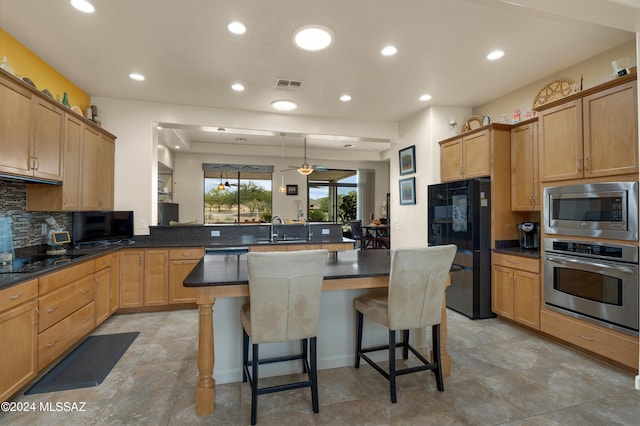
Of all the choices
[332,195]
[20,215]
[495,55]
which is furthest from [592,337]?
[332,195]

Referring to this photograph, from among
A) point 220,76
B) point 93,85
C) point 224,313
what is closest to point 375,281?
point 224,313

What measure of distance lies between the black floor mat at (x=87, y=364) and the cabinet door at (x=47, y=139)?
5.40 ft

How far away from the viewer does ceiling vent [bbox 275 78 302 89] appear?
3.75 m

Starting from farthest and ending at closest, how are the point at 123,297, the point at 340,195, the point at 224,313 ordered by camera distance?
1. the point at 340,195
2. the point at 123,297
3. the point at 224,313

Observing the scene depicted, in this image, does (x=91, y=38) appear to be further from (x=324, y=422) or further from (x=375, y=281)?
(x=324, y=422)

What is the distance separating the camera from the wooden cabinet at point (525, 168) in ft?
11.4

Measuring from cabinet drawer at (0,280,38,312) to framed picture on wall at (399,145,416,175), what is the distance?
4715mm

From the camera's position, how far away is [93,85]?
3812 millimetres

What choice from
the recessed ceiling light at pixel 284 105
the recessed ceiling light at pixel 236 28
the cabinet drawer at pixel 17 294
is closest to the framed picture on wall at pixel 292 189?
the recessed ceiling light at pixel 284 105

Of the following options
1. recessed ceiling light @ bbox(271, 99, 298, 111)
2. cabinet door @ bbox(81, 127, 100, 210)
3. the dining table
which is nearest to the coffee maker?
recessed ceiling light @ bbox(271, 99, 298, 111)

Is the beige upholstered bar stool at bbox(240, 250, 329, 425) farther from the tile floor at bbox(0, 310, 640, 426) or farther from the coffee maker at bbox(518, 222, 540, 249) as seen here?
the coffee maker at bbox(518, 222, 540, 249)

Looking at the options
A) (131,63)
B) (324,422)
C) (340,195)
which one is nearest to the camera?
(324,422)

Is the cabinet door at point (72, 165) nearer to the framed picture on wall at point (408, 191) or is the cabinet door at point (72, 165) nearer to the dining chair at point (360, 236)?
the framed picture on wall at point (408, 191)

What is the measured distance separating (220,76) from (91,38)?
122 cm
